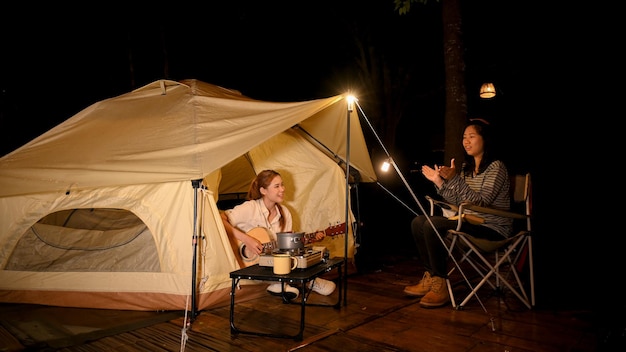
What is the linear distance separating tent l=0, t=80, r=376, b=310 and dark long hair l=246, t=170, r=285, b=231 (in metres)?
0.39

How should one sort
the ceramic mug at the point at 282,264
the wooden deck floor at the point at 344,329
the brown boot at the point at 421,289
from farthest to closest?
the brown boot at the point at 421,289
the ceramic mug at the point at 282,264
the wooden deck floor at the point at 344,329

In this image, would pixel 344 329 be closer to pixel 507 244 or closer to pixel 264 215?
pixel 264 215

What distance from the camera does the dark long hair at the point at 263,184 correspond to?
3242 millimetres

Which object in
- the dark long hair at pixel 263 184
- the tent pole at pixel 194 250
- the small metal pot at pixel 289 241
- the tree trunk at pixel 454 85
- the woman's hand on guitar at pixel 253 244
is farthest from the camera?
the tree trunk at pixel 454 85

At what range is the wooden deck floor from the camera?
2.14 metres

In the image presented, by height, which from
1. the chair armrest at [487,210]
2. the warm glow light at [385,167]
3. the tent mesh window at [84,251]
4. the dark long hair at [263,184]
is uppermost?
the warm glow light at [385,167]

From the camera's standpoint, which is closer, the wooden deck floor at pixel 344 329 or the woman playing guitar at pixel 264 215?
the wooden deck floor at pixel 344 329

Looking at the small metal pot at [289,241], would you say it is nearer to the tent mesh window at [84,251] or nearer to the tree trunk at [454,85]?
the tent mesh window at [84,251]


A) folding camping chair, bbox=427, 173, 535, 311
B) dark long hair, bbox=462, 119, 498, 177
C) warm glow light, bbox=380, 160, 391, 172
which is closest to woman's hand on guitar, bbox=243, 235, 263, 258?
warm glow light, bbox=380, 160, 391, 172

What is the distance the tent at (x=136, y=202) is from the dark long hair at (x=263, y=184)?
1.29ft

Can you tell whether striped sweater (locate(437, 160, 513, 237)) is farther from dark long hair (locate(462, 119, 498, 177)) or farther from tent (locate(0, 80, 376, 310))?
tent (locate(0, 80, 376, 310))

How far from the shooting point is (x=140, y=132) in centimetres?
289

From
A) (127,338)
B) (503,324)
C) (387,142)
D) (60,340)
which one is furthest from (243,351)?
(387,142)

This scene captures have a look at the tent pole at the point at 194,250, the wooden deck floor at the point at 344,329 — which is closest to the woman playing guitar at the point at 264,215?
the wooden deck floor at the point at 344,329
